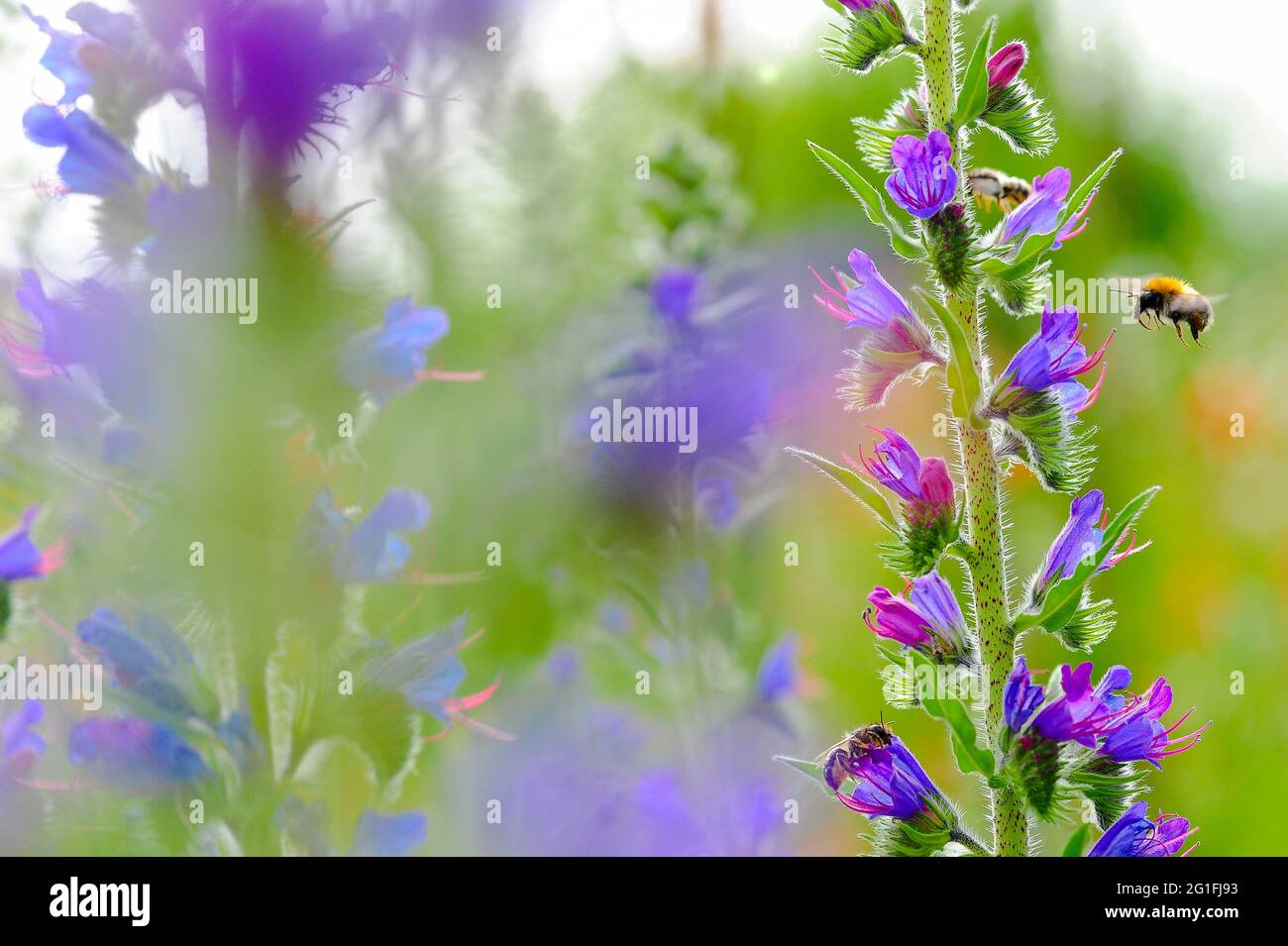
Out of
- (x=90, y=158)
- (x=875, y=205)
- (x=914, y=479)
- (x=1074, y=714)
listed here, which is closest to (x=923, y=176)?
(x=875, y=205)

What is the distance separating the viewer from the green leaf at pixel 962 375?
39.4 inches

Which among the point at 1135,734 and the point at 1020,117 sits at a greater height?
the point at 1020,117

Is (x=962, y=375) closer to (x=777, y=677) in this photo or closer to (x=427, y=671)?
(x=427, y=671)

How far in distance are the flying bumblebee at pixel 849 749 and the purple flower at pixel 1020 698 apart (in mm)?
144

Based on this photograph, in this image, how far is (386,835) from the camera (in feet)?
4.59

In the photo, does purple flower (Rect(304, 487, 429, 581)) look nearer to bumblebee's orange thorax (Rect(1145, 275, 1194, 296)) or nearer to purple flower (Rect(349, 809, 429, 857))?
purple flower (Rect(349, 809, 429, 857))

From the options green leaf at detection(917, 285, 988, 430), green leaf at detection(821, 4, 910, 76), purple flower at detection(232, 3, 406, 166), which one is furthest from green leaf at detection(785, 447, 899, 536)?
purple flower at detection(232, 3, 406, 166)

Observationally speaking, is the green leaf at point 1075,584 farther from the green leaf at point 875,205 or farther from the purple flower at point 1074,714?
the green leaf at point 875,205

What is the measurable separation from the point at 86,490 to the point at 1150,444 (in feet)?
12.1

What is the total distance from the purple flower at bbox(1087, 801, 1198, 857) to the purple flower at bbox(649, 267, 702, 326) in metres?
1.41

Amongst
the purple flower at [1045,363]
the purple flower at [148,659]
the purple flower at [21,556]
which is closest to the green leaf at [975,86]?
the purple flower at [1045,363]

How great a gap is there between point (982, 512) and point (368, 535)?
30.5 inches
